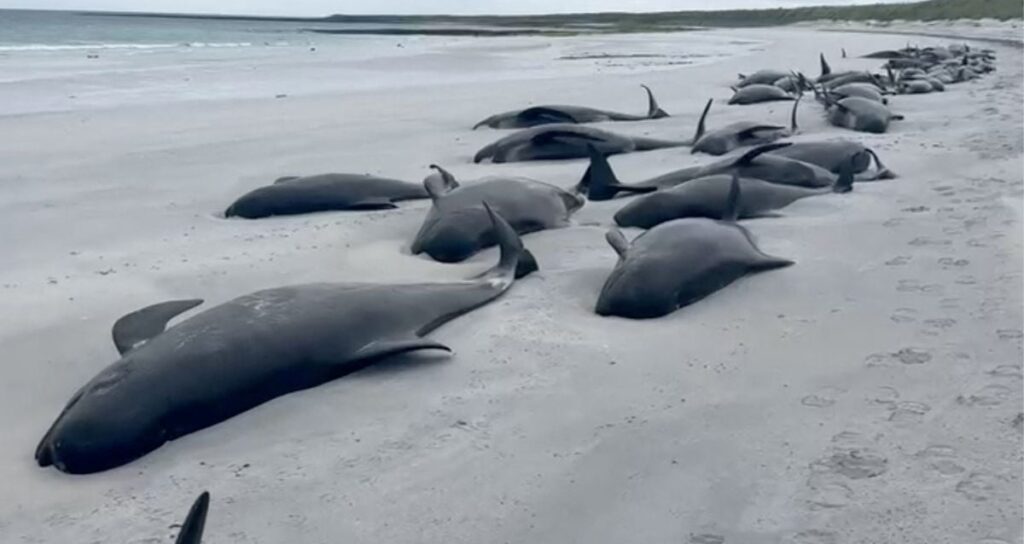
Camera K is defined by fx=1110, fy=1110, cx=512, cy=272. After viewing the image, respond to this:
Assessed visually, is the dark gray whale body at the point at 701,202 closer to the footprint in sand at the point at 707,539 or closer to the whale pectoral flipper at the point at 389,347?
the whale pectoral flipper at the point at 389,347

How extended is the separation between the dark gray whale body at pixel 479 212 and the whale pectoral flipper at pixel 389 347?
1429 millimetres

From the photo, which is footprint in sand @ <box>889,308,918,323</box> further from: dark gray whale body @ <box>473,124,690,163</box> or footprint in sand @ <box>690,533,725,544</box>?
dark gray whale body @ <box>473,124,690,163</box>

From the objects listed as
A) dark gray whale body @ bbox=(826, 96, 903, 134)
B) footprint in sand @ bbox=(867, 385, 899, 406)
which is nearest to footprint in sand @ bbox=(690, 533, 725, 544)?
footprint in sand @ bbox=(867, 385, 899, 406)

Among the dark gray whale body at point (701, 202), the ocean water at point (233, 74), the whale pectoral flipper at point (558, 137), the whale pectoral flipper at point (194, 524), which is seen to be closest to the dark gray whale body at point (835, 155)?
the dark gray whale body at point (701, 202)

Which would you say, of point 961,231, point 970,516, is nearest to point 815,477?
point 970,516

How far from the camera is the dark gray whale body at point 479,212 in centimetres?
528

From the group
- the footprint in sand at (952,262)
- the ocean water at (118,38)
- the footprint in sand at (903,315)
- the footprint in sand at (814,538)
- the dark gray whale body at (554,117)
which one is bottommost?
the ocean water at (118,38)

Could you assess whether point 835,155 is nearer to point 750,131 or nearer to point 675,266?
point 750,131

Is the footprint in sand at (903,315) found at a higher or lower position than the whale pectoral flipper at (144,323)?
lower

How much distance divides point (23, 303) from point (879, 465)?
3.40 m

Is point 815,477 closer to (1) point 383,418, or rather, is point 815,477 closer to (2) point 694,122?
(1) point 383,418

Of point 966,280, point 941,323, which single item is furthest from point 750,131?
point 941,323

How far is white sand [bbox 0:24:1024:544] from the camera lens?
273cm

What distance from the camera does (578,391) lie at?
352 cm
